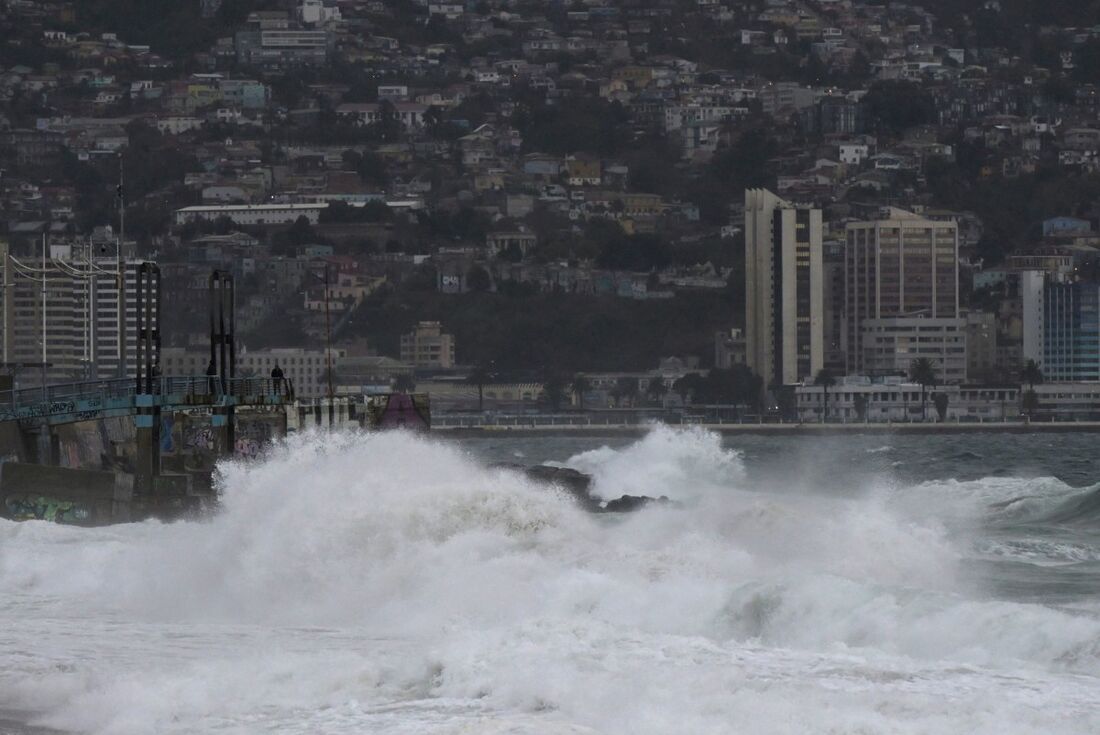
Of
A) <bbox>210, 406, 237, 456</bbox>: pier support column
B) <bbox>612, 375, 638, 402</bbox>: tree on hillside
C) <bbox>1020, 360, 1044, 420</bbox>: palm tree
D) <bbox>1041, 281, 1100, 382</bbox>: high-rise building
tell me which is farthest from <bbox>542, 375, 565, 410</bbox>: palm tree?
<bbox>210, 406, 237, 456</bbox>: pier support column

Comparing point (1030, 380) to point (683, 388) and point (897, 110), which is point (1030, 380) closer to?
point (683, 388)

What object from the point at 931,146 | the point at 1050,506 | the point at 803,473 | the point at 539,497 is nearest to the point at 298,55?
the point at 931,146

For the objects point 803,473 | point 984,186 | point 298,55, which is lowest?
point 803,473

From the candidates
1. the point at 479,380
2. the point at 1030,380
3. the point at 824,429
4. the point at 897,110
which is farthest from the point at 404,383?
the point at 897,110

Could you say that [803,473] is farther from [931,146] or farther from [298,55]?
[298,55]

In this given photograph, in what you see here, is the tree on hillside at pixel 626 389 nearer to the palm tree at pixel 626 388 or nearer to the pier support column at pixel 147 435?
the palm tree at pixel 626 388

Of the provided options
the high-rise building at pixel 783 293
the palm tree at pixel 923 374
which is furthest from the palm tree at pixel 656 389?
the palm tree at pixel 923 374
